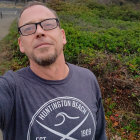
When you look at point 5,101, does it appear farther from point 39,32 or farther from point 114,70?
point 114,70

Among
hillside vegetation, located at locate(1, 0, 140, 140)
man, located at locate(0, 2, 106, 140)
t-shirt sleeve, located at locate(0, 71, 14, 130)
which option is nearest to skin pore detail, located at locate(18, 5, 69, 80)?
man, located at locate(0, 2, 106, 140)

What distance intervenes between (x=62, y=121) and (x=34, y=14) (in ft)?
2.67

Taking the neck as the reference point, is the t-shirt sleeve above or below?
below

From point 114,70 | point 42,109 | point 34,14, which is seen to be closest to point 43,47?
point 34,14

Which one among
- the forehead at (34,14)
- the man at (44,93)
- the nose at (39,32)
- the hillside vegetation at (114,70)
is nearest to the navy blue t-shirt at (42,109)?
the man at (44,93)

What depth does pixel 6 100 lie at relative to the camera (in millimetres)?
1289

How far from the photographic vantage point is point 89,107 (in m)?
1.49

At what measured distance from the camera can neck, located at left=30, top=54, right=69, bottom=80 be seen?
1.43 meters

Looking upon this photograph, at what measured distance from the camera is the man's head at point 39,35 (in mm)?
1407

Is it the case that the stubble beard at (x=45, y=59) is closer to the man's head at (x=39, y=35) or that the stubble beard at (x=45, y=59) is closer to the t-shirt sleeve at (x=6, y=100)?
the man's head at (x=39, y=35)

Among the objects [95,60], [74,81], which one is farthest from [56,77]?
[95,60]

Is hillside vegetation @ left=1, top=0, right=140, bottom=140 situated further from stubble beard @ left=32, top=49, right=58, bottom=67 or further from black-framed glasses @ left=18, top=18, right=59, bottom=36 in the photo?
black-framed glasses @ left=18, top=18, right=59, bottom=36

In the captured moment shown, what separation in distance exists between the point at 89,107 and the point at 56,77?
0.34m

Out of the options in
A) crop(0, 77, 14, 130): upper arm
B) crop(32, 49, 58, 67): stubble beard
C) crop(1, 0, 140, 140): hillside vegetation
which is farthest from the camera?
crop(1, 0, 140, 140): hillside vegetation
